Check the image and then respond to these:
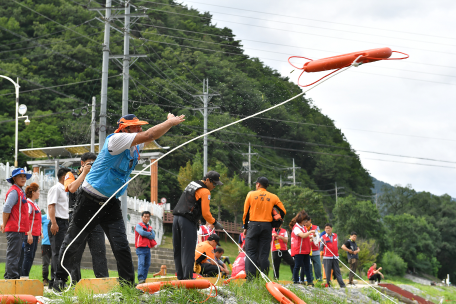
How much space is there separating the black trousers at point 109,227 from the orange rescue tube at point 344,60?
2.76 meters

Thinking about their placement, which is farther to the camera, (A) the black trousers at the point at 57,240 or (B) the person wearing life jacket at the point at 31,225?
(B) the person wearing life jacket at the point at 31,225

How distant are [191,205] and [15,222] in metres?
2.71

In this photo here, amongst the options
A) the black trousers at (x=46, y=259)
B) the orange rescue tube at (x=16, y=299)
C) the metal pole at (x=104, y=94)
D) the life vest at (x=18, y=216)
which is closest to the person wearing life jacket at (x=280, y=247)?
the black trousers at (x=46, y=259)

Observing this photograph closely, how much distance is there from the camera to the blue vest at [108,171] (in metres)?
5.45

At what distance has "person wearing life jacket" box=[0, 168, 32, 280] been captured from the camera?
281 inches

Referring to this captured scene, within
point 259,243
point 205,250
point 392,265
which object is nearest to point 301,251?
point 259,243

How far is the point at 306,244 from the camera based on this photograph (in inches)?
435

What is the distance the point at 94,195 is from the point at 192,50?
45.2 meters

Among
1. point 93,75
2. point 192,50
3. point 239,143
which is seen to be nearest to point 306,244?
point 192,50

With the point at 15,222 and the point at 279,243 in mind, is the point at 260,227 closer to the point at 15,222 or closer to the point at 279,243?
the point at 279,243

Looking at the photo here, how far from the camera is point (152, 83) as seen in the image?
43.5 metres

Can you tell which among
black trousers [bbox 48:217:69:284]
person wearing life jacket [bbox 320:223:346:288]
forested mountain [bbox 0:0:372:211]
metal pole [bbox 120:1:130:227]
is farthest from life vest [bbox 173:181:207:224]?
forested mountain [bbox 0:0:372:211]

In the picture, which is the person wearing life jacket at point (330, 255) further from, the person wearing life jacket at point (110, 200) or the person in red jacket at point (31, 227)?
the person wearing life jacket at point (110, 200)

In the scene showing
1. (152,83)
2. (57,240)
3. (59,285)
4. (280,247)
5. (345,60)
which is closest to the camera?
(345,60)
